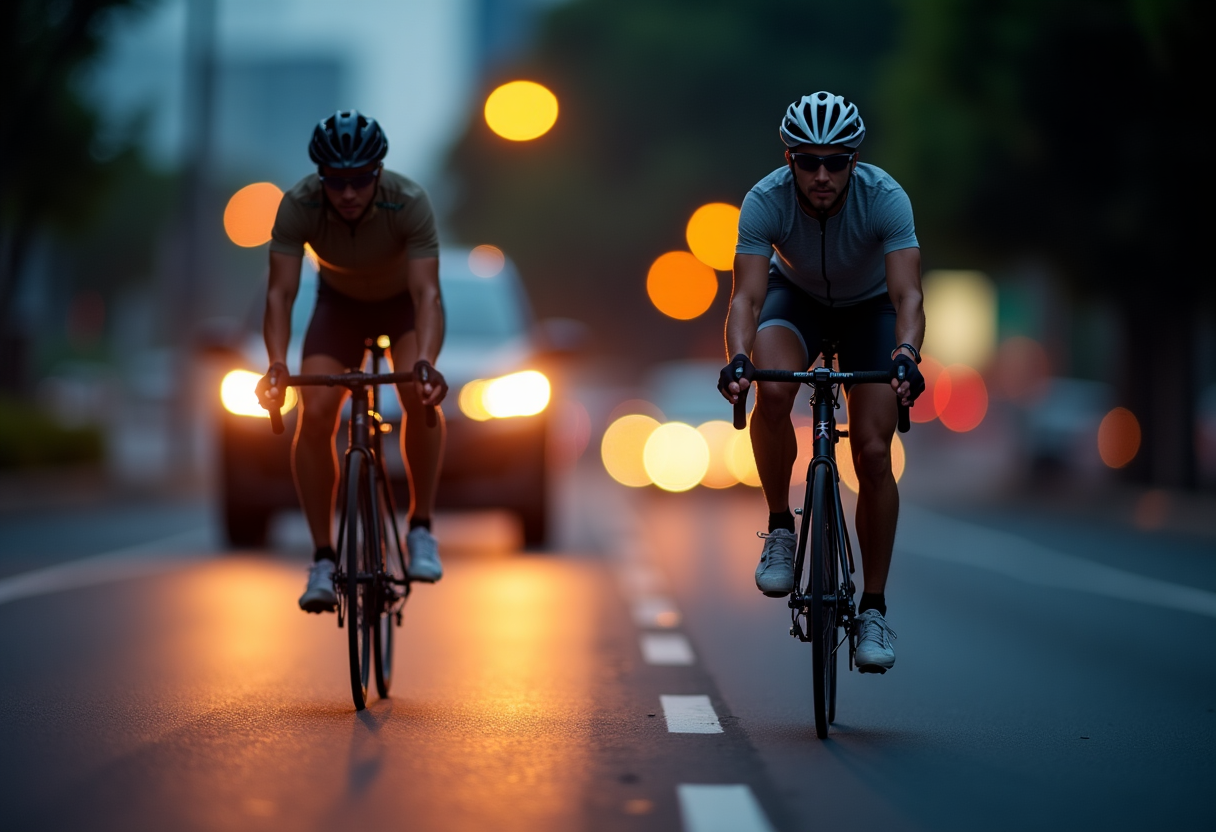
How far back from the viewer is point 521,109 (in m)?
22.8

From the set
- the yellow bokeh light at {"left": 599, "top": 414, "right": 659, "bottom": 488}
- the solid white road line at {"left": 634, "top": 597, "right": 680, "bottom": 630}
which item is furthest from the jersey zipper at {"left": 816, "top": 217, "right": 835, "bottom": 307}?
the yellow bokeh light at {"left": 599, "top": 414, "right": 659, "bottom": 488}

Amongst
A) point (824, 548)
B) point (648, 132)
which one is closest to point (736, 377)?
point (824, 548)

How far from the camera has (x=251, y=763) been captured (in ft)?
19.7

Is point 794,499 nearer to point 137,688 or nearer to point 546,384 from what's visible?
point 546,384

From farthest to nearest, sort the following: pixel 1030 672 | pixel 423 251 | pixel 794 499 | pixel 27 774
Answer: pixel 794 499 → pixel 1030 672 → pixel 423 251 → pixel 27 774

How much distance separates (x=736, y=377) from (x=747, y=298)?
1.35ft

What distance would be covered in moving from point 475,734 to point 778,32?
45676 mm

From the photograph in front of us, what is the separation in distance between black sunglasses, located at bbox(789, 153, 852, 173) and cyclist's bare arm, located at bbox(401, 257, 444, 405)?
152 centimetres

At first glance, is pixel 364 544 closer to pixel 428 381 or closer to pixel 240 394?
pixel 428 381

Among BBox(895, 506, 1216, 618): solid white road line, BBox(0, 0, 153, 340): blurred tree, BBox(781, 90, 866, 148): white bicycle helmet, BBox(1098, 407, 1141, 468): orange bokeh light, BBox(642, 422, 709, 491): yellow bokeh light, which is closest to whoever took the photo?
BBox(781, 90, 866, 148): white bicycle helmet

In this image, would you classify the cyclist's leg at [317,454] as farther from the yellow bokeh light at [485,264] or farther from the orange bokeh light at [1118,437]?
the orange bokeh light at [1118,437]

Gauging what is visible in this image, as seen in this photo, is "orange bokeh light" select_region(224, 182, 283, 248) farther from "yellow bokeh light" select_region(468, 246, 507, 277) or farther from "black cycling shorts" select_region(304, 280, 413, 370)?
"black cycling shorts" select_region(304, 280, 413, 370)

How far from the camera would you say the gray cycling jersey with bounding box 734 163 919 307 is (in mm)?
6883

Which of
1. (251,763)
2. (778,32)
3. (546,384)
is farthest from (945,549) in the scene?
(778,32)
